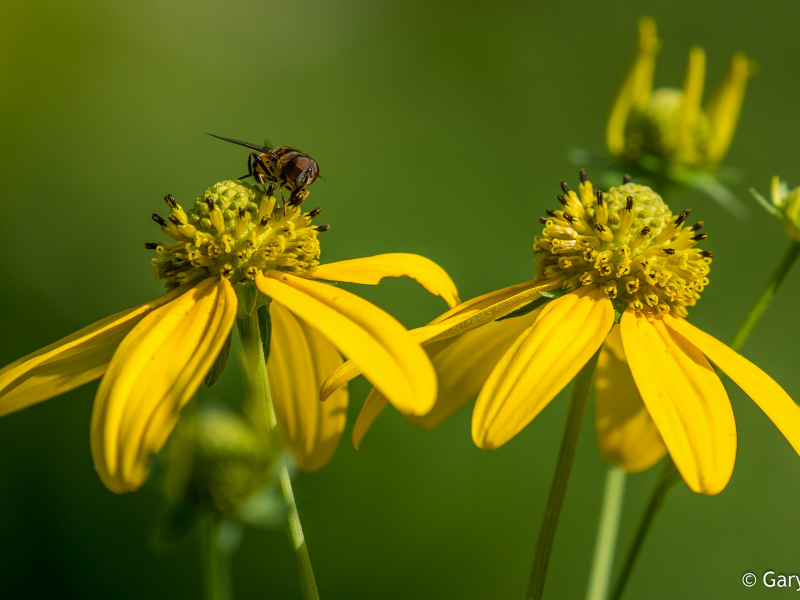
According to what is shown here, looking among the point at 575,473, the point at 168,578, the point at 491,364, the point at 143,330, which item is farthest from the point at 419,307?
the point at 143,330

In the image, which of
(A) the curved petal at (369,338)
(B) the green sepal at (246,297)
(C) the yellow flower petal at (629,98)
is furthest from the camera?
(C) the yellow flower petal at (629,98)

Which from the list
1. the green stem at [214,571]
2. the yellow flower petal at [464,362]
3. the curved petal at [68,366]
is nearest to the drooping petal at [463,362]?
the yellow flower petal at [464,362]

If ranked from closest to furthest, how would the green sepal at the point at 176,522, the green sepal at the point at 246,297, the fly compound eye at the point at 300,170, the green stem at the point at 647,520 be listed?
1. the green stem at the point at 647,520
2. the green sepal at the point at 246,297
3. the green sepal at the point at 176,522
4. the fly compound eye at the point at 300,170

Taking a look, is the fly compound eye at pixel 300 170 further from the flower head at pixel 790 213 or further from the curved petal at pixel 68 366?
the flower head at pixel 790 213

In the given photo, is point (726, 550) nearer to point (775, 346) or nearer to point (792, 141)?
point (775, 346)

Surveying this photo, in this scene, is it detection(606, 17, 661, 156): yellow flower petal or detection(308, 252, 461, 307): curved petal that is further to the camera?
detection(606, 17, 661, 156): yellow flower petal

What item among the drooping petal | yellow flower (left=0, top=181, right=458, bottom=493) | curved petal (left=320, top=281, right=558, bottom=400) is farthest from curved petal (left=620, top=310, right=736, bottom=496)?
yellow flower (left=0, top=181, right=458, bottom=493)

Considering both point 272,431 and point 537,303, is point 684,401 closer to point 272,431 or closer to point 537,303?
point 537,303

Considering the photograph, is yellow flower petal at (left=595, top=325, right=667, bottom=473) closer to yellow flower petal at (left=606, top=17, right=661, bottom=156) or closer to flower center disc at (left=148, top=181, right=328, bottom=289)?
flower center disc at (left=148, top=181, right=328, bottom=289)

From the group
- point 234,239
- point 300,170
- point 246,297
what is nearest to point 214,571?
point 246,297
